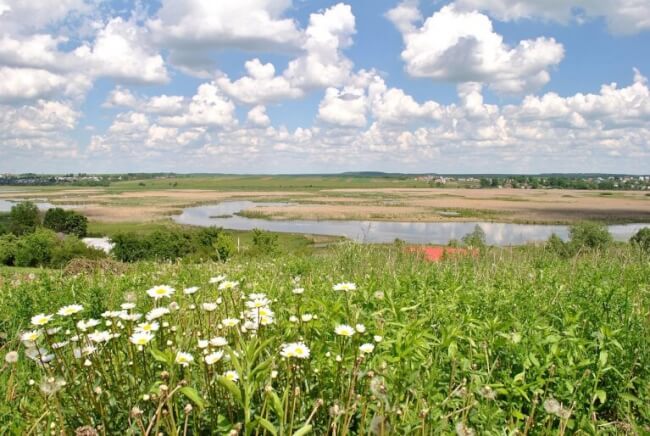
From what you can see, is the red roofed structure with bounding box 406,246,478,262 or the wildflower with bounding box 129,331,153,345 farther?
the red roofed structure with bounding box 406,246,478,262

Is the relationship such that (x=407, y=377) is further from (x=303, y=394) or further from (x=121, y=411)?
(x=121, y=411)

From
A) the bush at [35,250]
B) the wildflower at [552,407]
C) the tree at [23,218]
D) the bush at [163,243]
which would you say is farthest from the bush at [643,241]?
the tree at [23,218]

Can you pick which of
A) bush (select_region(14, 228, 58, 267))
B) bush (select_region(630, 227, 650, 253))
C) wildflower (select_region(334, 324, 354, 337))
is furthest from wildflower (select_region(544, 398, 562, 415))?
bush (select_region(14, 228, 58, 267))

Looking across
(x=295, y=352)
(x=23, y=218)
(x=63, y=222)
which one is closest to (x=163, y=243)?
(x=23, y=218)

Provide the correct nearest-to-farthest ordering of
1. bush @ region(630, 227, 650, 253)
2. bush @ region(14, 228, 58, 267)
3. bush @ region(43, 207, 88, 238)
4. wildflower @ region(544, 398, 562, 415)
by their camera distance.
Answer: wildflower @ region(544, 398, 562, 415)
bush @ region(630, 227, 650, 253)
bush @ region(14, 228, 58, 267)
bush @ region(43, 207, 88, 238)

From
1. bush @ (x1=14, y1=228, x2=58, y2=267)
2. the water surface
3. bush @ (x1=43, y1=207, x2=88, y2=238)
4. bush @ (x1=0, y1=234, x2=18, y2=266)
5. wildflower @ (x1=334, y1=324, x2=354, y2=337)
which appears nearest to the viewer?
wildflower @ (x1=334, y1=324, x2=354, y2=337)

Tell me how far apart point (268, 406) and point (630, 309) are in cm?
357

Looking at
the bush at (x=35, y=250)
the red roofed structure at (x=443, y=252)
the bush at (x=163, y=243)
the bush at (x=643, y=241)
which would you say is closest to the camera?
the red roofed structure at (x=443, y=252)

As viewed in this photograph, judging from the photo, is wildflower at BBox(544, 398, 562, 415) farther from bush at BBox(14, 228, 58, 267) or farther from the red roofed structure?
bush at BBox(14, 228, 58, 267)

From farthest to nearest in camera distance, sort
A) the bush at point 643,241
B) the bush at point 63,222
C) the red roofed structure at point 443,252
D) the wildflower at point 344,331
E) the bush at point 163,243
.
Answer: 1. the bush at point 63,222
2. the bush at point 163,243
3. the bush at point 643,241
4. the red roofed structure at point 443,252
5. the wildflower at point 344,331

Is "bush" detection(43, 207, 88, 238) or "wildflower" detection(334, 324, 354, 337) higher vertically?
"wildflower" detection(334, 324, 354, 337)

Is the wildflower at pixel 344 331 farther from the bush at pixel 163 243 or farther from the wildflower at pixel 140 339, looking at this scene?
the bush at pixel 163 243

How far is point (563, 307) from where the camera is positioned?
4.49 m

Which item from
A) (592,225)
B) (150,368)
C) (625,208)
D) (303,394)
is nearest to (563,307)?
(303,394)
